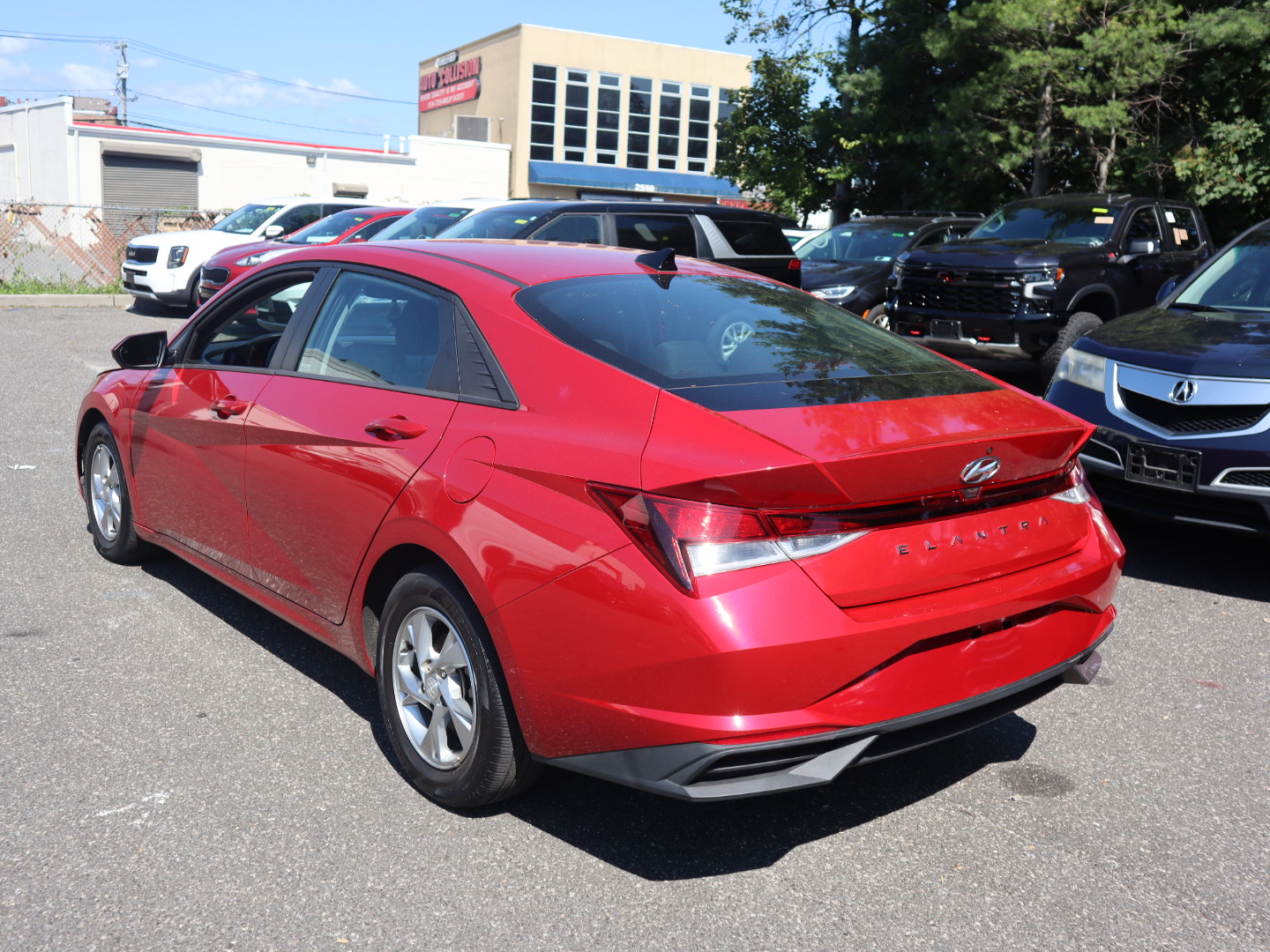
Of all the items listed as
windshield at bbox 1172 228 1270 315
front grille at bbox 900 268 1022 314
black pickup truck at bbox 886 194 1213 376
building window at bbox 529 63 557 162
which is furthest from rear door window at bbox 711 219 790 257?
building window at bbox 529 63 557 162

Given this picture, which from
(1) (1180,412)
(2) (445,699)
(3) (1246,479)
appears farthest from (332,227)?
(2) (445,699)

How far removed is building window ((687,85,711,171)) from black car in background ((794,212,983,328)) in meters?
45.5

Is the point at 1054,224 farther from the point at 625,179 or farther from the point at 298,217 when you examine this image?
the point at 625,179

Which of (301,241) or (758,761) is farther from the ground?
(301,241)

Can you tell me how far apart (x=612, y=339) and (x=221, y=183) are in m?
43.9

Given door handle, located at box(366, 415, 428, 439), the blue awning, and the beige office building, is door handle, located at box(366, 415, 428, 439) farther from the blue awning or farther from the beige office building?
the blue awning

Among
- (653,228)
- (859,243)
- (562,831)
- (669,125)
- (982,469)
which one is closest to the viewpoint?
(982,469)

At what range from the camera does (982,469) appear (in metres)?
2.96

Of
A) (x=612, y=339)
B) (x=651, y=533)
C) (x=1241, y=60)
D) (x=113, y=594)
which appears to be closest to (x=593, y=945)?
(x=651, y=533)

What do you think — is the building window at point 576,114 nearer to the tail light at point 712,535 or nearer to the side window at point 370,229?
the side window at point 370,229

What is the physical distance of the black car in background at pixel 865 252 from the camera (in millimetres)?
13141

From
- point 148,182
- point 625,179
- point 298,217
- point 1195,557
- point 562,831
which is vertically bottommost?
point 562,831

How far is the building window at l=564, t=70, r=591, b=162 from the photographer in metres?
57.7

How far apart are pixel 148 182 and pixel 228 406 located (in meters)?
42.1
